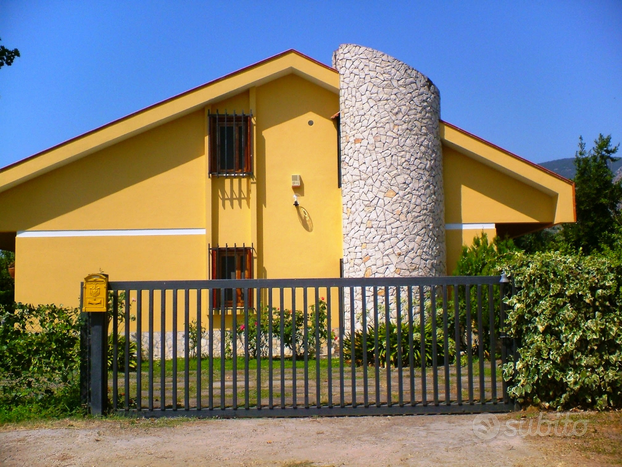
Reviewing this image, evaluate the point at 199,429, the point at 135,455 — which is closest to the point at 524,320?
the point at 199,429

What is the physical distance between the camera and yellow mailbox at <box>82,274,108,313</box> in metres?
→ 7.57

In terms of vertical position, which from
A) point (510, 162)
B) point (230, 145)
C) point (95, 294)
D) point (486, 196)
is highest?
point (230, 145)

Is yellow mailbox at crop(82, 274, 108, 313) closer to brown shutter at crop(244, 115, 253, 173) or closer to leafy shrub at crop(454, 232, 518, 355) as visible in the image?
brown shutter at crop(244, 115, 253, 173)

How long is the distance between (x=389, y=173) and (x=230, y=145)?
3.74 metres

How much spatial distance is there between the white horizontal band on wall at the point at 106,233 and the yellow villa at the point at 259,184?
30mm

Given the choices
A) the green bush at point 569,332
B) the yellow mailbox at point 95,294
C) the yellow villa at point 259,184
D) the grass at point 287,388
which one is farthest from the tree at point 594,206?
the yellow mailbox at point 95,294

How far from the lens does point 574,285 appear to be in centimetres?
749

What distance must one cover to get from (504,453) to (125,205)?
10.00 meters

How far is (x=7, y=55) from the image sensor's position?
26.9 feet

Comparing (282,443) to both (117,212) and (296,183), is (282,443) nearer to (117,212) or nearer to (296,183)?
(296,183)

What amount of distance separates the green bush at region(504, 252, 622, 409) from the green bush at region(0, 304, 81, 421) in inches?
210

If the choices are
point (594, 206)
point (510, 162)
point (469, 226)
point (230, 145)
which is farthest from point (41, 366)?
point (594, 206)

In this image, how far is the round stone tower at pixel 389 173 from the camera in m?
12.7

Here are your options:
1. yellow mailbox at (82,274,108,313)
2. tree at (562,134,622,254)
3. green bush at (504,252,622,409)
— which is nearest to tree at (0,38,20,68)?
yellow mailbox at (82,274,108,313)
